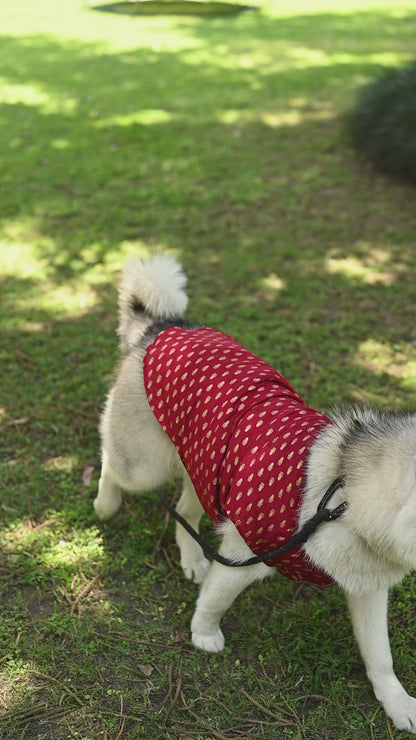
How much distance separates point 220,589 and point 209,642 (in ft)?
1.16

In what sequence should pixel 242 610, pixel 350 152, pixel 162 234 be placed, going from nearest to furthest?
1. pixel 242 610
2. pixel 162 234
3. pixel 350 152

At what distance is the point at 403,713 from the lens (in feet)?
9.19

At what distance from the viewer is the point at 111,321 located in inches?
206

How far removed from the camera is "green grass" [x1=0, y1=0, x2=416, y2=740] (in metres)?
2.91

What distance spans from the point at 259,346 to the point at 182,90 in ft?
21.1

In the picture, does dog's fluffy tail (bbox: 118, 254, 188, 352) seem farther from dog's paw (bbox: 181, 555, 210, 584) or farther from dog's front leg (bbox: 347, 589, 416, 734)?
dog's front leg (bbox: 347, 589, 416, 734)

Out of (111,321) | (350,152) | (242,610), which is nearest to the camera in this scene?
(242,610)

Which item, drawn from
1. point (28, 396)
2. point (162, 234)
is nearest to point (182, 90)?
point (162, 234)

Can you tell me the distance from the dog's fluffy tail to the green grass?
974 millimetres

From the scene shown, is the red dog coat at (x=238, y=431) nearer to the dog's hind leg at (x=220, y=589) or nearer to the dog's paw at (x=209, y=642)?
the dog's hind leg at (x=220, y=589)

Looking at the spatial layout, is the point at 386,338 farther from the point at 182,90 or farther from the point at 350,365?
the point at 182,90

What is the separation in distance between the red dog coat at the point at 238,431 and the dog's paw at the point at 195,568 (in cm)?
62

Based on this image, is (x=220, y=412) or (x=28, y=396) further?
(x=28, y=396)

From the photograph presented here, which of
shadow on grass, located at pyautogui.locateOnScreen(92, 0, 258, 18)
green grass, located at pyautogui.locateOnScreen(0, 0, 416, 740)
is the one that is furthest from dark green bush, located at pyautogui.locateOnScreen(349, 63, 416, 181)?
shadow on grass, located at pyautogui.locateOnScreen(92, 0, 258, 18)
